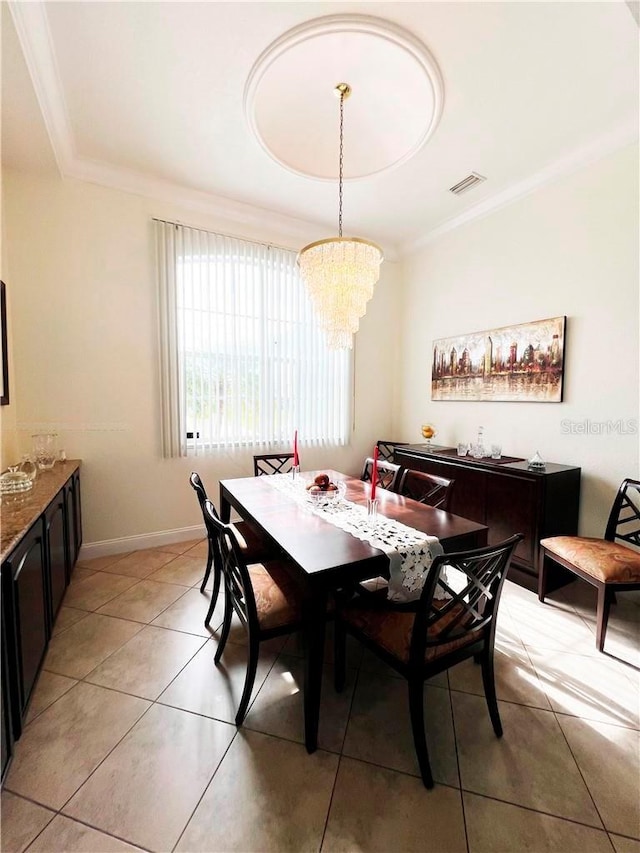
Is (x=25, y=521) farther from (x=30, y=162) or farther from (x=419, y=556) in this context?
(x=30, y=162)

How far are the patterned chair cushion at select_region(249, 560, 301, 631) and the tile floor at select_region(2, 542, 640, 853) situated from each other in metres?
0.42

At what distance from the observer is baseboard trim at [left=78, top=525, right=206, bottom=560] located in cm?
293

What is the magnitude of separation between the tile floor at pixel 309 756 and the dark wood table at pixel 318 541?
20 centimetres

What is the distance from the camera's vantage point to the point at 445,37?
1.78 meters

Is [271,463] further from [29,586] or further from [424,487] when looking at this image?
[29,586]

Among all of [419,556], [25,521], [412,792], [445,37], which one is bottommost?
[412,792]

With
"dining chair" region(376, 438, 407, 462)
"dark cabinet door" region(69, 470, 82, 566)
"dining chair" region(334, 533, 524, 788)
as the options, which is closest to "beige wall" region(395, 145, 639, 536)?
"dining chair" region(376, 438, 407, 462)

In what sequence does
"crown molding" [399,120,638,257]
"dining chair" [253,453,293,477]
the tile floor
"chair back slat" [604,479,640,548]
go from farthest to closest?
"dining chair" [253,453,293,477]
"crown molding" [399,120,638,257]
"chair back slat" [604,479,640,548]
the tile floor

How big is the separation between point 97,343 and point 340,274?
2.13m

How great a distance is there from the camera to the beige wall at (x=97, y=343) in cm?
266

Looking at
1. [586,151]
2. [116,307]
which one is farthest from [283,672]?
[586,151]

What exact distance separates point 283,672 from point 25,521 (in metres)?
1.39

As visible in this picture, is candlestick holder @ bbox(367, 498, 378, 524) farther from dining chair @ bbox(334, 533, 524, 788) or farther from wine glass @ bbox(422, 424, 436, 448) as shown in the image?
wine glass @ bbox(422, 424, 436, 448)

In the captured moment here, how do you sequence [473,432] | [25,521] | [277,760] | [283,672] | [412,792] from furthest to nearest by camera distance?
1. [473,432]
2. [283,672]
3. [25,521]
4. [277,760]
5. [412,792]
